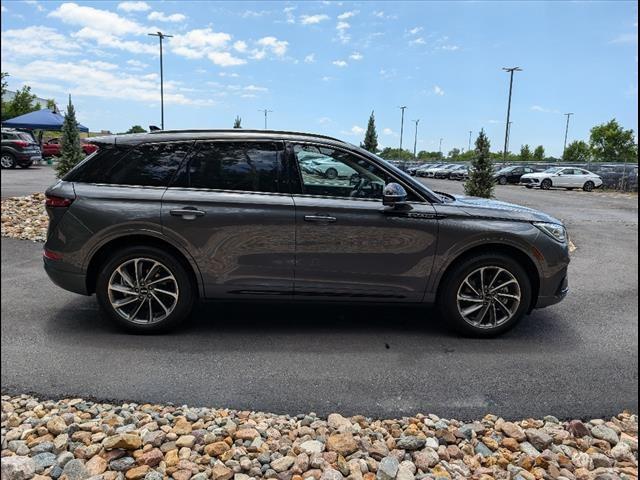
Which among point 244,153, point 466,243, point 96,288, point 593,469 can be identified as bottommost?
point 593,469

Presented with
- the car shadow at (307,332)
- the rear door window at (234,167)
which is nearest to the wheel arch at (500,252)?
the car shadow at (307,332)

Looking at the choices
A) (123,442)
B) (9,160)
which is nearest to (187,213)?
(123,442)

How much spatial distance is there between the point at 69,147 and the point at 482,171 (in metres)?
9.84

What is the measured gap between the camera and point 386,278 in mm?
4324

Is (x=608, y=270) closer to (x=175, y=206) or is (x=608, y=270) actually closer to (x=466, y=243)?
(x=466, y=243)

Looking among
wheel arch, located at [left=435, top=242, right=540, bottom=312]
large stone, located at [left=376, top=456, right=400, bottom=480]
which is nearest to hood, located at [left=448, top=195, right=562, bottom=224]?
wheel arch, located at [left=435, top=242, right=540, bottom=312]

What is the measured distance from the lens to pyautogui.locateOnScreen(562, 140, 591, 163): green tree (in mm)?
69625

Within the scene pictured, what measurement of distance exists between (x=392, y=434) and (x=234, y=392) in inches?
42.7

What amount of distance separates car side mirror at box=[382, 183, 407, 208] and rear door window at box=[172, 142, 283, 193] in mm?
890

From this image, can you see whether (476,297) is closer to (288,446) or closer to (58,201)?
(288,446)

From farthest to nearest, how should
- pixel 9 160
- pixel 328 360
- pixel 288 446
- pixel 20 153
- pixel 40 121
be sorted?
pixel 40 121, pixel 9 160, pixel 20 153, pixel 328 360, pixel 288 446

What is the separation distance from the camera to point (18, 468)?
2.43m

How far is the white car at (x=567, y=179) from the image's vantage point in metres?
30.7

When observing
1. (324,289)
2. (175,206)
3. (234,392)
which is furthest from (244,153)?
(234,392)
